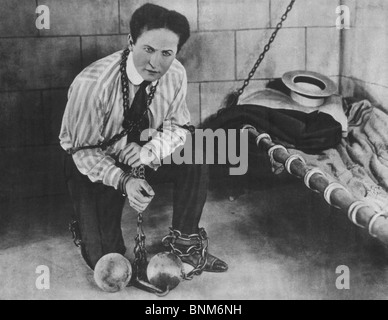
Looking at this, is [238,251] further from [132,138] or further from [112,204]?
[132,138]

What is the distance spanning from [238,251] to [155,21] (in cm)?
141

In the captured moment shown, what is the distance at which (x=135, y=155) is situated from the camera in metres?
3.61

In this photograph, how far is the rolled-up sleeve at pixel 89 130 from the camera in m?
3.46

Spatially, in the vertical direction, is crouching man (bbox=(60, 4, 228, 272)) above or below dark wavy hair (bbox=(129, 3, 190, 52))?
below

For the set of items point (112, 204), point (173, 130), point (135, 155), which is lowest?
point (112, 204)

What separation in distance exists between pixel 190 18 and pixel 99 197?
1.17m

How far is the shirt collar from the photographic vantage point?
3525mm

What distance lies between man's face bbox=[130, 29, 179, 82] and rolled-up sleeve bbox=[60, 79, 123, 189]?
281 mm

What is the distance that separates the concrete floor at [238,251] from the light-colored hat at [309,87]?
61cm

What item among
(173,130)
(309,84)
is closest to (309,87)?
(309,84)

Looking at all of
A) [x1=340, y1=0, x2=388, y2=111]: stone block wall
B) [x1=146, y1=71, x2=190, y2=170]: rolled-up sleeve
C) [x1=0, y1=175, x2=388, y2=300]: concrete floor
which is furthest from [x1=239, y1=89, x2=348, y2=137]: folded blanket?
[x1=0, y1=175, x2=388, y2=300]: concrete floor

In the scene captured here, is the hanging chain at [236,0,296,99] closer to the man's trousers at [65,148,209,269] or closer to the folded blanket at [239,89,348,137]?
the folded blanket at [239,89,348,137]
